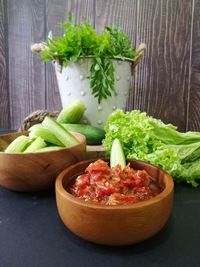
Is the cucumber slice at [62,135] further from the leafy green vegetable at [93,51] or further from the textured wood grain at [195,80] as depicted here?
the textured wood grain at [195,80]

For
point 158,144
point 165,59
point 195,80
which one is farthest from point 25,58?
point 158,144

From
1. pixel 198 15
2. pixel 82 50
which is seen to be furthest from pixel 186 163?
pixel 198 15

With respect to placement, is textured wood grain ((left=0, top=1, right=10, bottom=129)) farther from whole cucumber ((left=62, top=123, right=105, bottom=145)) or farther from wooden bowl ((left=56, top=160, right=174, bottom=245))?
wooden bowl ((left=56, top=160, right=174, bottom=245))

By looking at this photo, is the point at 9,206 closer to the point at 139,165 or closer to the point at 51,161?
the point at 51,161

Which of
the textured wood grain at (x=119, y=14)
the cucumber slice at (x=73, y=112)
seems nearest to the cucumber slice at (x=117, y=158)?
the cucumber slice at (x=73, y=112)

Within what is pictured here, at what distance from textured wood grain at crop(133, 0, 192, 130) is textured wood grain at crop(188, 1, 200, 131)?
0.02 m

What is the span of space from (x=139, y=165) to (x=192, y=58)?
2.12ft

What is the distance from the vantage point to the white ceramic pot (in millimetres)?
776

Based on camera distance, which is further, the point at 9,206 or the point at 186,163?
the point at 186,163

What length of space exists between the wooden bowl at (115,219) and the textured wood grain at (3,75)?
3.12 ft

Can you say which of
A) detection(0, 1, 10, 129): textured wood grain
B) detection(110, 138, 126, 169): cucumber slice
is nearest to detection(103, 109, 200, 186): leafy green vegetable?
detection(110, 138, 126, 169): cucumber slice

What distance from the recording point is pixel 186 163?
595mm

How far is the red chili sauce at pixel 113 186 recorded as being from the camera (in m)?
0.35

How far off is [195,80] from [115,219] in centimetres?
79
